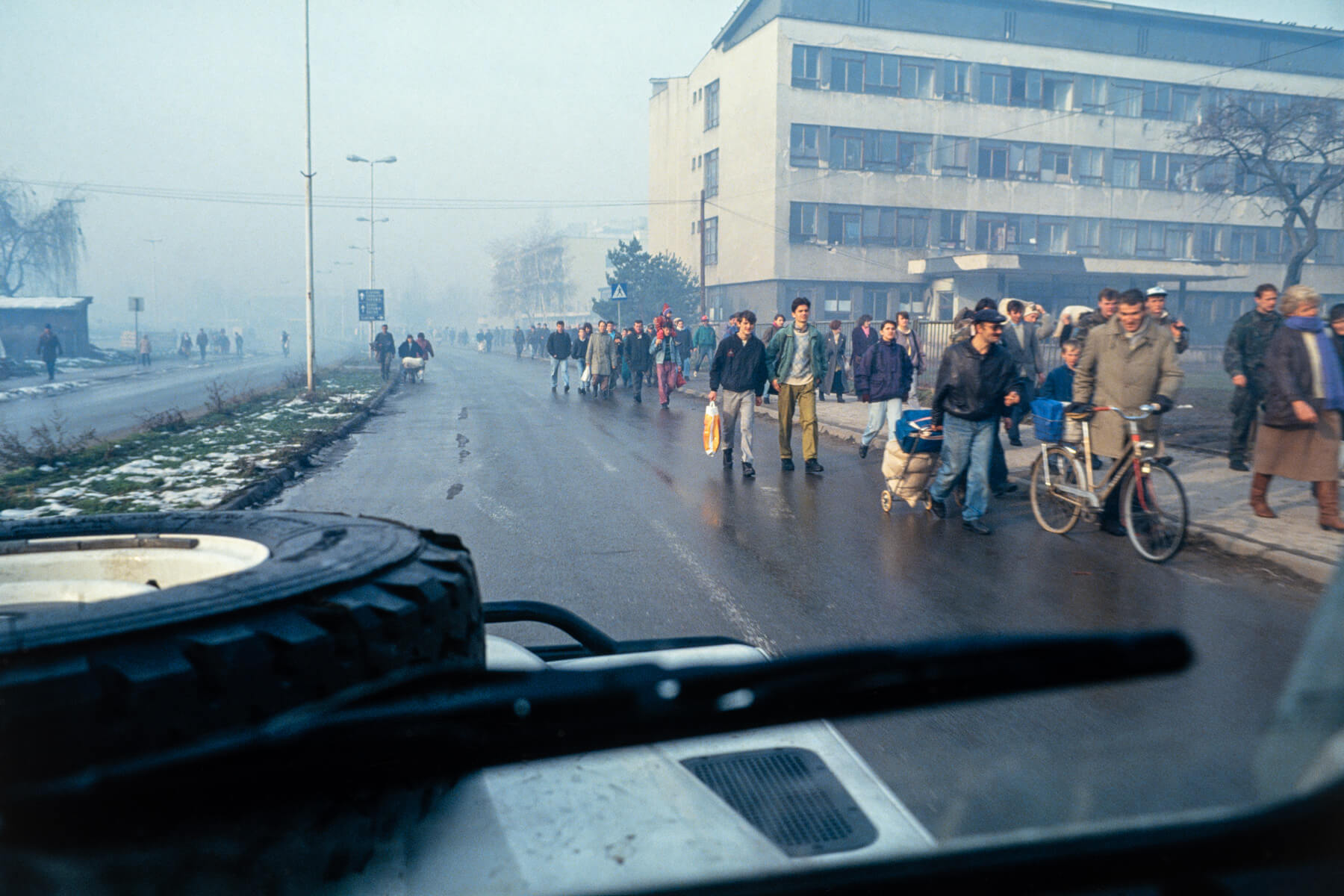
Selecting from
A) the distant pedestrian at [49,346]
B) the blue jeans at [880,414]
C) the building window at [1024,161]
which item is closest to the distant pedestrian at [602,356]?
the blue jeans at [880,414]

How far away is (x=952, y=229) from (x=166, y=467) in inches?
1708

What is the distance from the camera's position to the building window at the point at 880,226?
157 ft

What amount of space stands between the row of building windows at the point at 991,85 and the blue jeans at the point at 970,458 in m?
40.8

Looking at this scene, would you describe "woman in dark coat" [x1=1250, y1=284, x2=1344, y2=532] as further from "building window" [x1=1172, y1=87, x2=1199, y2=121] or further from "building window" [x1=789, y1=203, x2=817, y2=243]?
"building window" [x1=1172, y1=87, x2=1199, y2=121]

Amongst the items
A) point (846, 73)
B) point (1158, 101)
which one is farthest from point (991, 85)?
point (1158, 101)

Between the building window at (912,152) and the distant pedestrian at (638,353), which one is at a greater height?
the building window at (912,152)

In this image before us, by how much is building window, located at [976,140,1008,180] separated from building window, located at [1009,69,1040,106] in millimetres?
2159

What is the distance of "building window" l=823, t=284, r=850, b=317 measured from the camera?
157ft

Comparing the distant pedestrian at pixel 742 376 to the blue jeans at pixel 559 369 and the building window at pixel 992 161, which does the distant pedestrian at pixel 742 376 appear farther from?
the building window at pixel 992 161

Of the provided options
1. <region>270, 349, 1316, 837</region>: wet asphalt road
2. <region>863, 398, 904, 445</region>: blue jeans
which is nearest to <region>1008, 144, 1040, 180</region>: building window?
<region>270, 349, 1316, 837</region>: wet asphalt road

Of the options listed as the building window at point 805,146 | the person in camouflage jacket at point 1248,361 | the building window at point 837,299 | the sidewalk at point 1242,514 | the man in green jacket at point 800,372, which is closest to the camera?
the sidewalk at point 1242,514

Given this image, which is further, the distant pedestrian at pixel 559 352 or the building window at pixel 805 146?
the building window at pixel 805 146

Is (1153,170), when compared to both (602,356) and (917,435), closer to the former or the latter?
(602,356)

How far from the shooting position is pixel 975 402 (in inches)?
323
